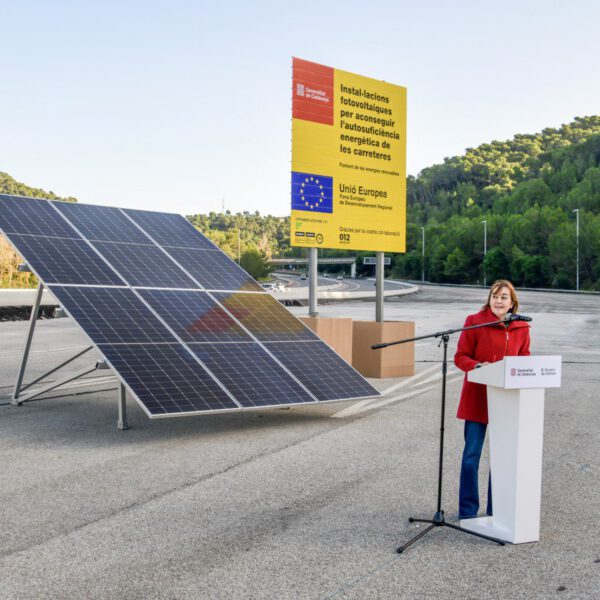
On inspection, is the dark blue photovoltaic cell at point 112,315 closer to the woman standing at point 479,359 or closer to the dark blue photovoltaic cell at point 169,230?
the dark blue photovoltaic cell at point 169,230

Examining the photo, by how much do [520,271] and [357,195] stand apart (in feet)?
306

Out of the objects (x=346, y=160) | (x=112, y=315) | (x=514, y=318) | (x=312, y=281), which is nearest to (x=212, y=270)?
(x=112, y=315)

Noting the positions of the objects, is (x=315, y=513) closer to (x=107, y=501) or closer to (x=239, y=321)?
(x=107, y=501)

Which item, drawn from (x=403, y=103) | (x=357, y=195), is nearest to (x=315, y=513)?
(x=357, y=195)

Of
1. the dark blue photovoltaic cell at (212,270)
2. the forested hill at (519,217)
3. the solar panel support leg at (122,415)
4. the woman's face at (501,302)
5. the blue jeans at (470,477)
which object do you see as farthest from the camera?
the forested hill at (519,217)

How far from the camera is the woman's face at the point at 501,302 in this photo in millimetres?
5470

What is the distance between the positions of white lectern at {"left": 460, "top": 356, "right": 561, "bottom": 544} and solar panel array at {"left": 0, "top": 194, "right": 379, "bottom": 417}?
11.1ft

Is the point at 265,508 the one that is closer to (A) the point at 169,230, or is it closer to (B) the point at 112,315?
(B) the point at 112,315

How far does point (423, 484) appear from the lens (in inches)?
257

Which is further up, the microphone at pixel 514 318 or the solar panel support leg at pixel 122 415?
the microphone at pixel 514 318

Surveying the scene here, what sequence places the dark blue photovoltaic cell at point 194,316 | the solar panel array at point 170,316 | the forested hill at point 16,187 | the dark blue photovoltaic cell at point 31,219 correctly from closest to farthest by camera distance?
the solar panel array at point 170,316
the dark blue photovoltaic cell at point 194,316
the dark blue photovoltaic cell at point 31,219
the forested hill at point 16,187

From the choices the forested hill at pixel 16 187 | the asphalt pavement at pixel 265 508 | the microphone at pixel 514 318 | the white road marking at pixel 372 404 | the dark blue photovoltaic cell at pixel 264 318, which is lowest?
the white road marking at pixel 372 404

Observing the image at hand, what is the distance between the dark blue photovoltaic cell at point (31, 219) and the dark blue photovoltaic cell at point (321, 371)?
11.1ft

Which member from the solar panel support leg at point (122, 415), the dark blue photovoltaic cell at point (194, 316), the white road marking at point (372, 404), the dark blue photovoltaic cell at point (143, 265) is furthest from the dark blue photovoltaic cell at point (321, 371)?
the solar panel support leg at point (122, 415)
